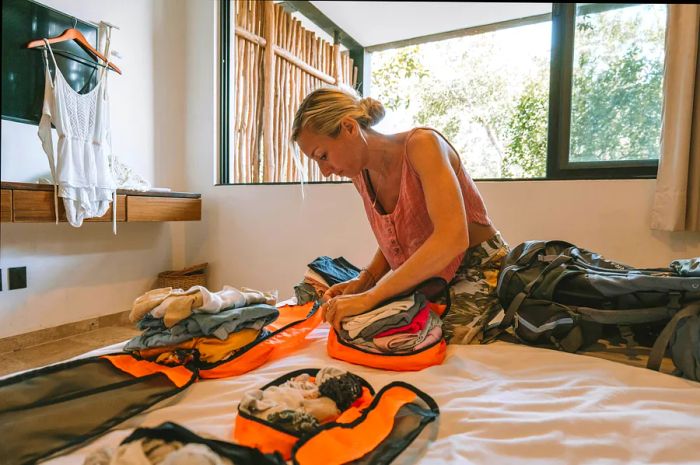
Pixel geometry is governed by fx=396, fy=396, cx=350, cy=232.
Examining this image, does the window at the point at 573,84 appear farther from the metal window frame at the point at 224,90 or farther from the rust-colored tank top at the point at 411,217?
the metal window frame at the point at 224,90

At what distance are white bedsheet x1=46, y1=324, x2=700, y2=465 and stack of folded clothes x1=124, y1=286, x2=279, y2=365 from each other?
8 centimetres

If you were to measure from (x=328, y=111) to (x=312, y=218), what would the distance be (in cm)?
121

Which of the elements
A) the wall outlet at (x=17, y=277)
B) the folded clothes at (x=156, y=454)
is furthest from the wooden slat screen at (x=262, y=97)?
the folded clothes at (x=156, y=454)

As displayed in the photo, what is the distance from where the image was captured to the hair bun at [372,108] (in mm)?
1123

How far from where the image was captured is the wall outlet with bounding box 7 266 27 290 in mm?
1842

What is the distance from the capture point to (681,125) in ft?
4.40

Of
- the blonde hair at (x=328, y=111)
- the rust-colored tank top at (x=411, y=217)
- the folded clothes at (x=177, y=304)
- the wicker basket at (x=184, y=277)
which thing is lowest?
A: the wicker basket at (x=184, y=277)

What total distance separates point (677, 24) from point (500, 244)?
1.04 metres

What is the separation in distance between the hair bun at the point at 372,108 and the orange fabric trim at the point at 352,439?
0.78 m

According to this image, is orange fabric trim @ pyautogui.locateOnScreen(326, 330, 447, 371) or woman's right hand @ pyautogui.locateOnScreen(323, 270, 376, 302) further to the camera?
woman's right hand @ pyautogui.locateOnScreen(323, 270, 376, 302)

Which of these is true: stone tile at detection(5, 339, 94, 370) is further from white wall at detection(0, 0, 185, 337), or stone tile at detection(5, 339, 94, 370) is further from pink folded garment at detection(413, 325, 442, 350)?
pink folded garment at detection(413, 325, 442, 350)

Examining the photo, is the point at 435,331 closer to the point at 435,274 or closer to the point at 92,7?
the point at 435,274

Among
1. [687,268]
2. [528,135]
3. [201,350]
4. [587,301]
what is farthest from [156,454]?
[528,135]

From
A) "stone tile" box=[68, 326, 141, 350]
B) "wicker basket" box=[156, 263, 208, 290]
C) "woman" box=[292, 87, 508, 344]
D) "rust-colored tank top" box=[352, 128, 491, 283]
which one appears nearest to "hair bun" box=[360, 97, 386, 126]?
"woman" box=[292, 87, 508, 344]
